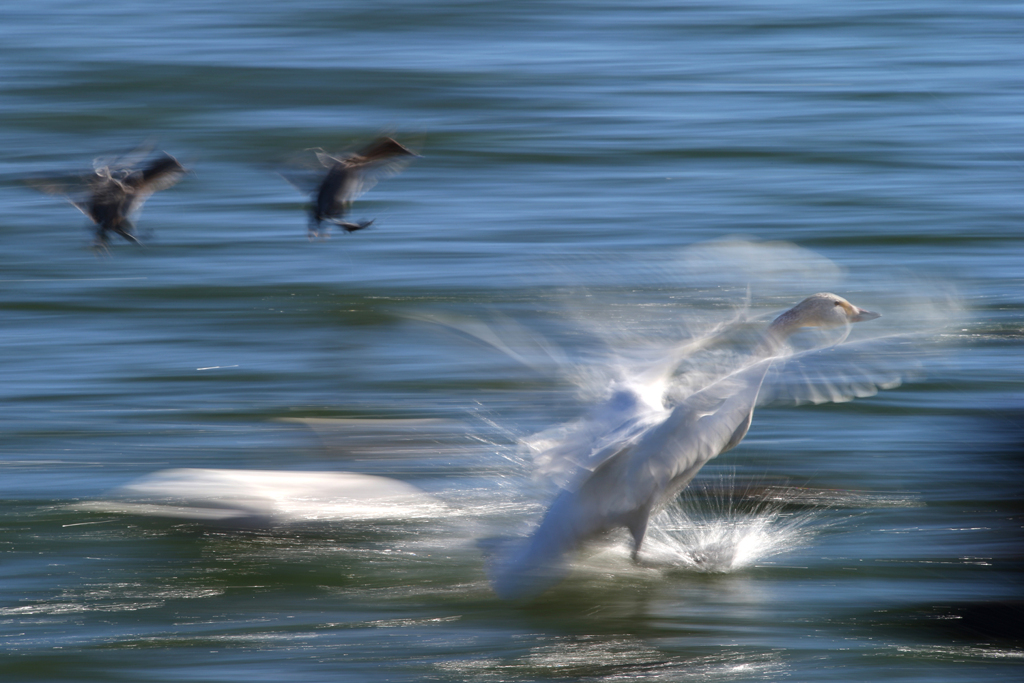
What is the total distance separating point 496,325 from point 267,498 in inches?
79.0

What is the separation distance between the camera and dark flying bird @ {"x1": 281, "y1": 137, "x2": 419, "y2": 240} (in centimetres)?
434

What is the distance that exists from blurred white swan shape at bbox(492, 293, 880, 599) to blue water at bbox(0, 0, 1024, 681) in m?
0.14

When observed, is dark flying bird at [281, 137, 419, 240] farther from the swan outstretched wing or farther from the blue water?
the swan outstretched wing

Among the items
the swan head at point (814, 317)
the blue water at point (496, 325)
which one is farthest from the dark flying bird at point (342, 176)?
the swan head at point (814, 317)

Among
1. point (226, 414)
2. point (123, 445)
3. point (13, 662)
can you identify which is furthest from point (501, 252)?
point (13, 662)

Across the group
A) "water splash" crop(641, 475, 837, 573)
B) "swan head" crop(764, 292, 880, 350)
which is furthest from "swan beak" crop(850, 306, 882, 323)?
"water splash" crop(641, 475, 837, 573)

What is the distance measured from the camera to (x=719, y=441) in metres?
3.61

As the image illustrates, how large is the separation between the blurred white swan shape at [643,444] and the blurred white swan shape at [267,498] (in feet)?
1.86

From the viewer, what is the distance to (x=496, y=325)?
230 inches

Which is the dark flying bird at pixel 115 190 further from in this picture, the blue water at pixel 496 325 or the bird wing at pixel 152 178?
the blue water at pixel 496 325

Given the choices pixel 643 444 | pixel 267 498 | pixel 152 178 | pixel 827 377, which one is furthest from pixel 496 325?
Result: pixel 827 377

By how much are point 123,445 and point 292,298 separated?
176 centimetres

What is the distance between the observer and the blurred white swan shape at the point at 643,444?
3482 mm

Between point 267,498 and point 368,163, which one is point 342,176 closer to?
point 368,163
